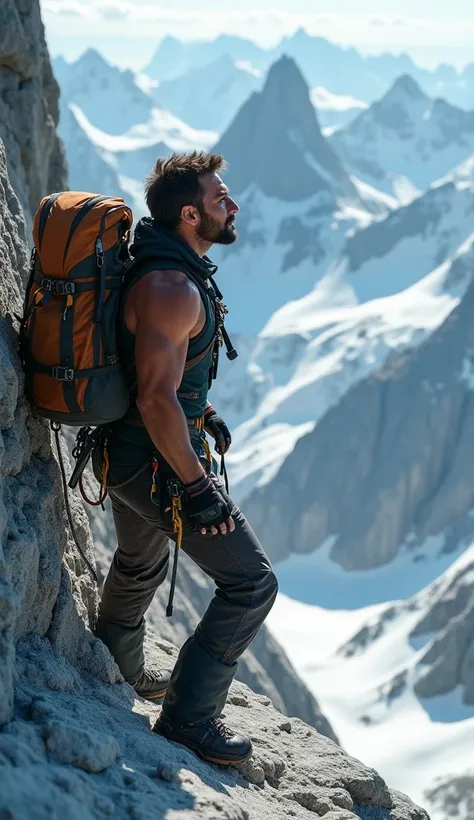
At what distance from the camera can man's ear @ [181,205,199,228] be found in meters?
6.87

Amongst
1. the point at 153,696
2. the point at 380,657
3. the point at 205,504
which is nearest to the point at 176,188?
the point at 205,504

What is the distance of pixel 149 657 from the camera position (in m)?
9.66

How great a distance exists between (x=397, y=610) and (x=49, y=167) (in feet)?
299

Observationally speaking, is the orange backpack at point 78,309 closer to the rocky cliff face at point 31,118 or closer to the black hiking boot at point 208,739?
the black hiking boot at point 208,739

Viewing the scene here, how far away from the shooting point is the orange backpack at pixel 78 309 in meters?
6.36

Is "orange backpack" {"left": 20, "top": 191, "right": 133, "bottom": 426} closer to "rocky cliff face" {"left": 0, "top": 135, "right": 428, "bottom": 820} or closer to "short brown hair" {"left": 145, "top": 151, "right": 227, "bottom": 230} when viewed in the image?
"rocky cliff face" {"left": 0, "top": 135, "right": 428, "bottom": 820}

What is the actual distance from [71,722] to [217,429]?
2791mm

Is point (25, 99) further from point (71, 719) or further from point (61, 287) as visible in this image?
point (71, 719)

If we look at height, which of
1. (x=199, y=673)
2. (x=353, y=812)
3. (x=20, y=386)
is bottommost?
(x=353, y=812)

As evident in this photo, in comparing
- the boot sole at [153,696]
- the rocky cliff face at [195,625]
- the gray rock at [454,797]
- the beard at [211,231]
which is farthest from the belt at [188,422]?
the gray rock at [454,797]

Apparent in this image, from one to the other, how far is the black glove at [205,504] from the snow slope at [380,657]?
5986 centimetres

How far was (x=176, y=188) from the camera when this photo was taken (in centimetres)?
690

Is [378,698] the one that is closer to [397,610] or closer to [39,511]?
[397,610]

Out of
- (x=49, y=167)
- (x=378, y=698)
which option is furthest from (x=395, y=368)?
(x=49, y=167)
